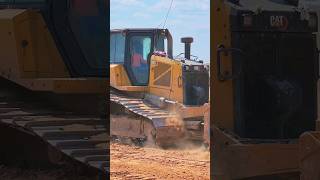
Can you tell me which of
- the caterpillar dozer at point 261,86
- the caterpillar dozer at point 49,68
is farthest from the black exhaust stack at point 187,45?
the caterpillar dozer at point 261,86

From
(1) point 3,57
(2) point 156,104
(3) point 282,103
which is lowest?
(2) point 156,104

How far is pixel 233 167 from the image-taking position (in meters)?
4.03

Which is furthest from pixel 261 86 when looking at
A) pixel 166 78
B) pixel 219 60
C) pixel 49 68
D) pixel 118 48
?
pixel 118 48

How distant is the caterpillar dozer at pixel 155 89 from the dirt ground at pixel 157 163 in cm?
35

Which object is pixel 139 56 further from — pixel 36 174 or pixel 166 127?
pixel 36 174

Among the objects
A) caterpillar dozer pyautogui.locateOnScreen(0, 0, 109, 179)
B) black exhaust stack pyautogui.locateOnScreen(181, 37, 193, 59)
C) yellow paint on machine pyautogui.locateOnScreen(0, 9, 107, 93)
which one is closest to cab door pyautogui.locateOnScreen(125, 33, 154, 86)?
black exhaust stack pyautogui.locateOnScreen(181, 37, 193, 59)

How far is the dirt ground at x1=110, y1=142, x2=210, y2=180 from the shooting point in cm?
869

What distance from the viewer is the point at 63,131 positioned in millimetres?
4477

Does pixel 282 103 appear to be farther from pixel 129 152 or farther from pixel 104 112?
pixel 129 152

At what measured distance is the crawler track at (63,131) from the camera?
428cm

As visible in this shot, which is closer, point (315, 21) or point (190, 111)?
point (315, 21)

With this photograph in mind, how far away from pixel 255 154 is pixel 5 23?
2.43m

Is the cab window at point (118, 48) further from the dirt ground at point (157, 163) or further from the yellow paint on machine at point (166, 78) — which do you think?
the dirt ground at point (157, 163)

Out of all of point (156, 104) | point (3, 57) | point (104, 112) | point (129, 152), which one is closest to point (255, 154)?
point (104, 112)
